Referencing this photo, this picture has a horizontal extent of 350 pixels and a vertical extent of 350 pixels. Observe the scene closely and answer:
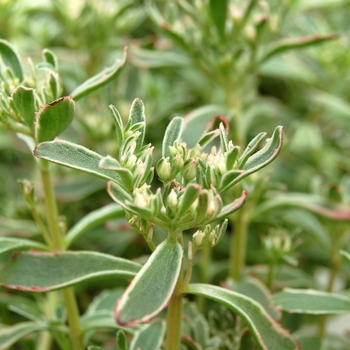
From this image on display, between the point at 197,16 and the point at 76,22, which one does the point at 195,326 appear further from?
the point at 76,22

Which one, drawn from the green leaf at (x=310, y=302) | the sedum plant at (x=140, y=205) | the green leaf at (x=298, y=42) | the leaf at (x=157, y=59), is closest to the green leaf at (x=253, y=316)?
the sedum plant at (x=140, y=205)

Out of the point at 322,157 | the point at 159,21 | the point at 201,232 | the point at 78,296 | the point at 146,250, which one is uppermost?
the point at 159,21

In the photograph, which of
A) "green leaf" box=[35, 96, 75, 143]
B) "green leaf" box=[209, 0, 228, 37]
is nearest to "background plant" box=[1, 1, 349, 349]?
"green leaf" box=[209, 0, 228, 37]

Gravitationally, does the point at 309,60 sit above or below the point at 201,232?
above

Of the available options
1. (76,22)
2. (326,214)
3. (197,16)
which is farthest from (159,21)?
(326,214)

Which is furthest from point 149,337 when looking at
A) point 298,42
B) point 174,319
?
point 298,42

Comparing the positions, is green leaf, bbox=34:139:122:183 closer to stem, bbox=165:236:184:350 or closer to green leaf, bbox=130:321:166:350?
stem, bbox=165:236:184:350

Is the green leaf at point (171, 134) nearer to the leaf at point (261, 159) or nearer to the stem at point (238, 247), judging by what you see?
the leaf at point (261, 159)

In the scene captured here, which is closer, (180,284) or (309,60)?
(180,284)
